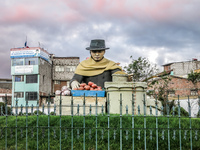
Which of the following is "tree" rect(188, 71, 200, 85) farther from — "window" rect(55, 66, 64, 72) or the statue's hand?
the statue's hand

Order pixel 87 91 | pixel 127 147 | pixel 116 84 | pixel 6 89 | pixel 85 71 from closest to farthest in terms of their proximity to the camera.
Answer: pixel 127 147
pixel 116 84
pixel 87 91
pixel 85 71
pixel 6 89

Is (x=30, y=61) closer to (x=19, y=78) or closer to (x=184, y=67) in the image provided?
(x=19, y=78)

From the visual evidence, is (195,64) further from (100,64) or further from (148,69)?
(100,64)

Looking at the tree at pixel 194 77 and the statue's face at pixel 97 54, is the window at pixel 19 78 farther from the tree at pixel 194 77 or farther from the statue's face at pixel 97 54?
the statue's face at pixel 97 54

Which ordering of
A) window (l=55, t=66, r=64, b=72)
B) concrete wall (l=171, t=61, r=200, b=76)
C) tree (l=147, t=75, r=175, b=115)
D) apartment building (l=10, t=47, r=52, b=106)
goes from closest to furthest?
Result: tree (l=147, t=75, r=175, b=115)
apartment building (l=10, t=47, r=52, b=106)
concrete wall (l=171, t=61, r=200, b=76)
window (l=55, t=66, r=64, b=72)

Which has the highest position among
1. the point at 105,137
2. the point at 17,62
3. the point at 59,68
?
the point at 17,62

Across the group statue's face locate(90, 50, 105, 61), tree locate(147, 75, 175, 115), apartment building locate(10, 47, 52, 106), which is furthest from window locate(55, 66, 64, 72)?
statue's face locate(90, 50, 105, 61)

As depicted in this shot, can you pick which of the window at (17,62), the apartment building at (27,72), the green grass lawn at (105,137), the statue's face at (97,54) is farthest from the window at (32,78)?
the green grass lawn at (105,137)

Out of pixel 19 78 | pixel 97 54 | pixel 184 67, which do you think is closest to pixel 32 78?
pixel 19 78

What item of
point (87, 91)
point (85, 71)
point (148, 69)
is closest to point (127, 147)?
point (87, 91)

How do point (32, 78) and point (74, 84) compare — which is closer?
point (74, 84)

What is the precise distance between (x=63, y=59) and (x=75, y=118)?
30.0 meters

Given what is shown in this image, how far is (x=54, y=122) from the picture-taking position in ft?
26.0

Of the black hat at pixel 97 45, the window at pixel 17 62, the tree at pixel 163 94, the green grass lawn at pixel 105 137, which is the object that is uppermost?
the window at pixel 17 62
